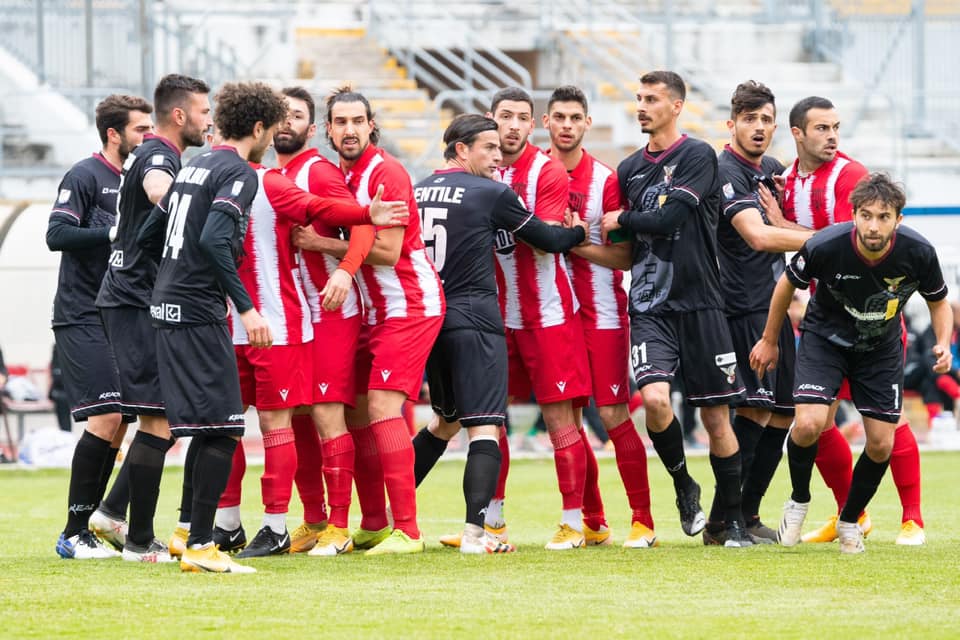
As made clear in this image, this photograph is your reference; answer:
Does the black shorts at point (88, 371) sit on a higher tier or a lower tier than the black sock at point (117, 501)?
higher

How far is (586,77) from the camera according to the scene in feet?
86.4

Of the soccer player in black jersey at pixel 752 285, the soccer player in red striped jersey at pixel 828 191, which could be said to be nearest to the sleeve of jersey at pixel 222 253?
the soccer player in black jersey at pixel 752 285

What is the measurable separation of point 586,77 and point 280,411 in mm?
19038

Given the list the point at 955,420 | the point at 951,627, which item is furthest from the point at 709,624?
the point at 955,420

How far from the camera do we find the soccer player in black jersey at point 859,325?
7887 millimetres

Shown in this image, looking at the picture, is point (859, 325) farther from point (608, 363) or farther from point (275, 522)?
point (275, 522)

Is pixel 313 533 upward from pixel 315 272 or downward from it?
downward

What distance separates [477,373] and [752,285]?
182 cm

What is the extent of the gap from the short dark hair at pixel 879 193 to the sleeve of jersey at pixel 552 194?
160 cm

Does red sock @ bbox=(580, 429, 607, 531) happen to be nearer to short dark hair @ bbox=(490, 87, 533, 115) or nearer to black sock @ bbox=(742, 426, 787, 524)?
black sock @ bbox=(742, 426, 787, 524)

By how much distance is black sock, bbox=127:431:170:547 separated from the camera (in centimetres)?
755

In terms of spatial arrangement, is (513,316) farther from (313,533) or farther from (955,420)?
(955,420)

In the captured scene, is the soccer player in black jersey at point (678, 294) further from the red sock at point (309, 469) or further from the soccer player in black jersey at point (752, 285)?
the red sock at point (309, 469)

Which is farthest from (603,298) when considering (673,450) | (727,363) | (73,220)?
(73,220)
